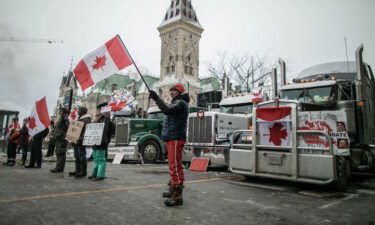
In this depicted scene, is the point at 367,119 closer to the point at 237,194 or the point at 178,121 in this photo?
the point at 237,194

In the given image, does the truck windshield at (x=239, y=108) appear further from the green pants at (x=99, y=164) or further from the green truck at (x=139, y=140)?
the green pants at (x=99, y=164)

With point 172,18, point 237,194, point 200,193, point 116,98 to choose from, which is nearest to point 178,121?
point 200,193

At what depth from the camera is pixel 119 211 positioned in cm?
331

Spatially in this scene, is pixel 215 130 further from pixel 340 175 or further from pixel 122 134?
pixel 122 134

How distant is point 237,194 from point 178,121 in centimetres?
194

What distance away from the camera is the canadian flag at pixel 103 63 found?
6052mm

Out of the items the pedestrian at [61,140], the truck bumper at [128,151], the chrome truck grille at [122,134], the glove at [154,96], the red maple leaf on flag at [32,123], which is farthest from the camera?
the chrome truck grille at [122,134]

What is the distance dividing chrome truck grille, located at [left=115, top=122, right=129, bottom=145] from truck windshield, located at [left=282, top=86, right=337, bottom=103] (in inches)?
288

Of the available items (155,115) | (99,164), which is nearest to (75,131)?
(99,164)

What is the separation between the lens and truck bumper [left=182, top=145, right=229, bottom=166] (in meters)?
8.52

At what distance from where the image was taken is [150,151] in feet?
37.2

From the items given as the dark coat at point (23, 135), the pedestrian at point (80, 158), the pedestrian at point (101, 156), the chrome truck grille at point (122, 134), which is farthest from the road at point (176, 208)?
the chrome truck grille at point (122, 134)

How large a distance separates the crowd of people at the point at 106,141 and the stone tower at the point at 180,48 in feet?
167

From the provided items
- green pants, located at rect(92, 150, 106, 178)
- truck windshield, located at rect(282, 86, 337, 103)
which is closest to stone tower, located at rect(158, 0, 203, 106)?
truck windshield, located at rect(282, 86, 337, 103)
